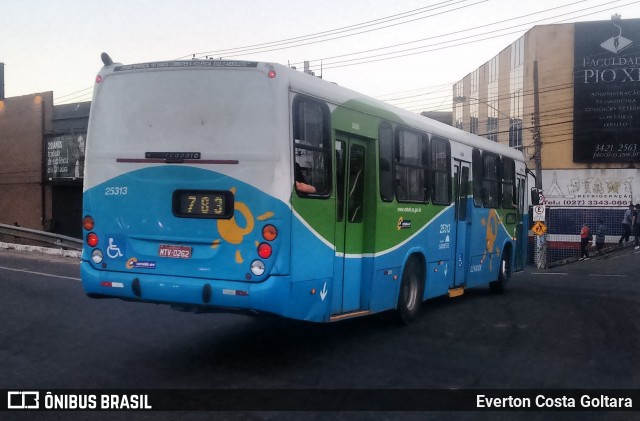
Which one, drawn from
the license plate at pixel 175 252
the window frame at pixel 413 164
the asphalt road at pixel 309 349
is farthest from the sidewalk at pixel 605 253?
the license plate at pixel 175 252

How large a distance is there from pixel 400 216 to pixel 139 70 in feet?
14.3

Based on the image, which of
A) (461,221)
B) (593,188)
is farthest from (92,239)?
(593,188)

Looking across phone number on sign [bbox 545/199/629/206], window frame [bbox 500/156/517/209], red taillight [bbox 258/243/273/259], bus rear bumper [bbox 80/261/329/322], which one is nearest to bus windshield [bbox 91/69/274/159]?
red taillight [bbox 258/243/273/259]

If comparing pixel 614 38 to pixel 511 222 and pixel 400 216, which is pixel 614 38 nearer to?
pixel 511 222

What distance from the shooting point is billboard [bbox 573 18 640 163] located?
42.5 meters

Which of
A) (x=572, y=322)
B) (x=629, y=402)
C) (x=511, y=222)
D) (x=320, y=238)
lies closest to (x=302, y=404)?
(x=320, y=238)

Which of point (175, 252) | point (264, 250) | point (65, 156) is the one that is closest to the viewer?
point (264, 250)

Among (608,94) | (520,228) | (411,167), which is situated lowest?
(520,228)

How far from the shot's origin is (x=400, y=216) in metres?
10.8

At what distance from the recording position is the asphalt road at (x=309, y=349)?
753 cm

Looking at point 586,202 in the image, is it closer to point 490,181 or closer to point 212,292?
point 490,181

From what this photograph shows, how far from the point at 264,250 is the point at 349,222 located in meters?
1.91

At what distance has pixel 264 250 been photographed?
7.75m

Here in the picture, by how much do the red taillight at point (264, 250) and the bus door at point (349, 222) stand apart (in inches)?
55.7
